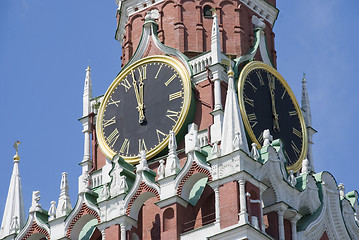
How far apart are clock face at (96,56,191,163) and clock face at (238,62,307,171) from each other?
187 centimetres

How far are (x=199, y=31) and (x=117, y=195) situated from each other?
7.04 m

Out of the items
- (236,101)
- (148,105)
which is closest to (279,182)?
(236,101)

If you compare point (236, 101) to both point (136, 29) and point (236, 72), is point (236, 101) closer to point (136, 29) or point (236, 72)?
point (236, 72)

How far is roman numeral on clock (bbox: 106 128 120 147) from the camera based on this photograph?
4603cm

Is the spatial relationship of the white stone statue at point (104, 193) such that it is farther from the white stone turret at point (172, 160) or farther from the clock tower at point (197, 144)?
the white stone turret at point (172, 160)

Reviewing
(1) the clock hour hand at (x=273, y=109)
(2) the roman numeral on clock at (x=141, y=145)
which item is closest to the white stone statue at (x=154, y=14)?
(1) the clock hour hand at (x=273, y=109)

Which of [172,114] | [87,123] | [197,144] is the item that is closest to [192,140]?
[197,144]

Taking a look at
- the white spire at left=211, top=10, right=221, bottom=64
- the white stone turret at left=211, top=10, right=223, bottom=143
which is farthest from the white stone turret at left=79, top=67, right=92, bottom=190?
the white spire at left=211, top=10, right=221, bottom=64

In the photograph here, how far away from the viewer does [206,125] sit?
44.7 m

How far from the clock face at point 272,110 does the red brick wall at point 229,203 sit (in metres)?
3.91

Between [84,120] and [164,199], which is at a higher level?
[84,120]

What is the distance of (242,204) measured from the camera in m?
40.2

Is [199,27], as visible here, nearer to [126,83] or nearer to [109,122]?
[126,83]

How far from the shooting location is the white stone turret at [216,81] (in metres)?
44.0
